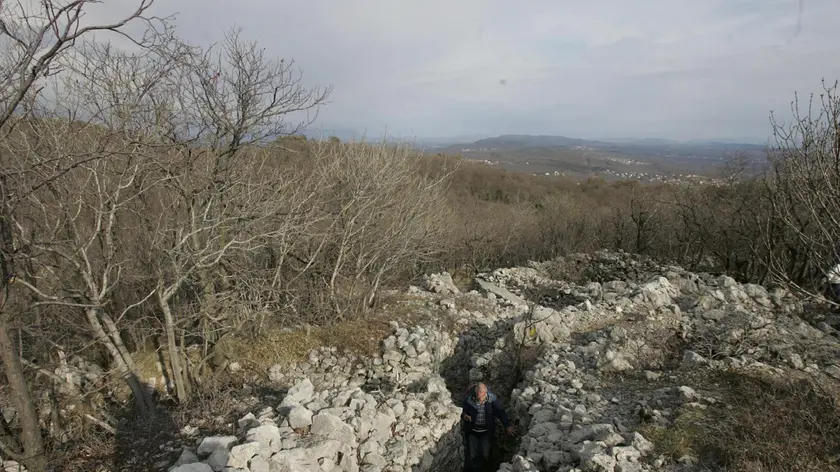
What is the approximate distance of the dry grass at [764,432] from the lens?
4625 mm

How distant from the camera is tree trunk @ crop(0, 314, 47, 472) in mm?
4000

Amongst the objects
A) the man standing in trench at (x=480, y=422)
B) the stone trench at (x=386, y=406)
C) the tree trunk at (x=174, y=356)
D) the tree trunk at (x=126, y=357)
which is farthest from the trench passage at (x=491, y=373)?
the tree trunk at (x=126, y=357)

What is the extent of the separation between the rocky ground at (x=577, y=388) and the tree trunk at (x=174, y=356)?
122 centimetres

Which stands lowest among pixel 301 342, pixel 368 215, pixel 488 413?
pixel 488 413

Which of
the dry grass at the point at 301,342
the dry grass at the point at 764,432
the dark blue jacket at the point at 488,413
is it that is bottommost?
the dark blue jacket at the point at 488,413

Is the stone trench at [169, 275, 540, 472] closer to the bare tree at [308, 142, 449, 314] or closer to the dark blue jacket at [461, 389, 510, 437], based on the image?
the dark blue jacket at [461, 389, 510, 437]

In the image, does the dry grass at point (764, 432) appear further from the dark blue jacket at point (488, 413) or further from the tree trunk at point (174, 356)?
the tree trunk at point (174, 356)

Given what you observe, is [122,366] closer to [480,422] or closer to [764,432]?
[480,422]

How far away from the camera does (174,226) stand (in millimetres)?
6473

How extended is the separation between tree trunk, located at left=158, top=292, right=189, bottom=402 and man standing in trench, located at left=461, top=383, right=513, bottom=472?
4317 mm

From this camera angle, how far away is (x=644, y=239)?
64.3ft

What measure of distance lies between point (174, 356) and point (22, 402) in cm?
238

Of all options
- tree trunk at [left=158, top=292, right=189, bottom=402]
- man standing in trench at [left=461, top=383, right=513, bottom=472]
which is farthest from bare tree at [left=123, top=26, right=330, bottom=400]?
man standing in trench at [left=461, top=383, right=513, bottom=472]

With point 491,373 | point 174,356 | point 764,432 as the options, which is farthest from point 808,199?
point 174,356
